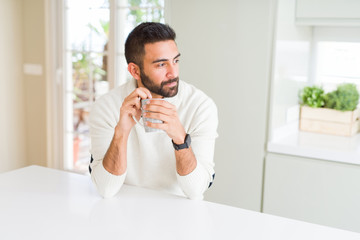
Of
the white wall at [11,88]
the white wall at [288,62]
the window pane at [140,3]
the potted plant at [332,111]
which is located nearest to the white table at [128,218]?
the white wall at [288,62]

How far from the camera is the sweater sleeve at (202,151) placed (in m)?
1.56

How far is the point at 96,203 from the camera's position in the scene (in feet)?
4.75

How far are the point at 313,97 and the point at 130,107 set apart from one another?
1626 mm

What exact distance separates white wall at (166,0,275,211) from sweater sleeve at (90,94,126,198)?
95 cm

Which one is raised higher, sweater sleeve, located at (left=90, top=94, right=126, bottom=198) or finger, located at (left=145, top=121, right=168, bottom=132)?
finger, located at (left=145, top=121, right=168, bottom=132)

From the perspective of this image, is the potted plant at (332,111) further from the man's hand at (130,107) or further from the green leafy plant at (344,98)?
the man's hand at (130,107)

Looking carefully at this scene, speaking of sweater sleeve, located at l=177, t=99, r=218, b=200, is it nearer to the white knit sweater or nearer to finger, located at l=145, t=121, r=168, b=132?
the white knit sweater

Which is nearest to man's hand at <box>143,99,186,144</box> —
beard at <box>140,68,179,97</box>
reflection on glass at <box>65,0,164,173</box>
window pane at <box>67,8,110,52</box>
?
beard at <box>140,68,179,97</box>

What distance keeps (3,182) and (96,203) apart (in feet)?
1.41

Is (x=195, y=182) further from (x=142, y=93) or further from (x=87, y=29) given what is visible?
(x=87, y=29)

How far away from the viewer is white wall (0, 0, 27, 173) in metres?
3.82

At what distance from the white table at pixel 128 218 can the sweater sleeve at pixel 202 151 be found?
7 cm

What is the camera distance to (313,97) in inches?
110

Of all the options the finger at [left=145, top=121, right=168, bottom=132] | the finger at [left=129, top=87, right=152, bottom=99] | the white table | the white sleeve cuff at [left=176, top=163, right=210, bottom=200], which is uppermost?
the finger at [left=129, top=87, right=152, bottom=99]
